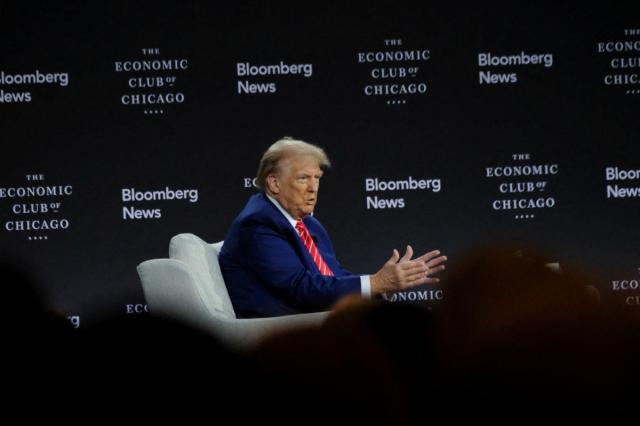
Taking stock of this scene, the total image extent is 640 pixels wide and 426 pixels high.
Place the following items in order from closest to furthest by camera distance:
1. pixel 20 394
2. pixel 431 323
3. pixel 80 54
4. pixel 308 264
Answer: pixel 20 394, pixel 431 323, pixel 308 264, pixel 80 54

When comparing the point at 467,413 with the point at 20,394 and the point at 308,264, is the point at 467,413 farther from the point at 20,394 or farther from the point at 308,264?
the point at 308,264

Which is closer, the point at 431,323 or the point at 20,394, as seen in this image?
the point at 20,394

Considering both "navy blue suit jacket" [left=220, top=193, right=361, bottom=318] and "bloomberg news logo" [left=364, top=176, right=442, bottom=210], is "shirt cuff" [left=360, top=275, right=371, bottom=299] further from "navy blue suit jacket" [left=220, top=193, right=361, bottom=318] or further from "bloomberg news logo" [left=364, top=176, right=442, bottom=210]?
"bloomberg news logo" [left=364, top=176, right=442, bottom=210]

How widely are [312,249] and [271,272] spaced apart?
0.32m

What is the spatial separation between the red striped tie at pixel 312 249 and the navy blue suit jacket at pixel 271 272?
3.1 inches

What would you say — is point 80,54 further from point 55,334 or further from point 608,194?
point 55,334

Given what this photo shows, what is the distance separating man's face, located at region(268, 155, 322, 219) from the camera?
366 cm

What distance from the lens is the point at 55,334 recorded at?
0.70 m

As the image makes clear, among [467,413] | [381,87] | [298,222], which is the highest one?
[381,87]

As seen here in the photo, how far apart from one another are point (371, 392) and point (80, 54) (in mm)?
5049

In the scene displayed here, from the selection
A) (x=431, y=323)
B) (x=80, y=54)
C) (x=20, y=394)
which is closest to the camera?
(x=20, y=394)

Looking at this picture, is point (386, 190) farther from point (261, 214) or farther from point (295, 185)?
point (261, 214)

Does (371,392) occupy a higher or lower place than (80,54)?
lower

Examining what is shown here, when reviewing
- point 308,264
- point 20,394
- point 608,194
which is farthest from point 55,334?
point 608,194
